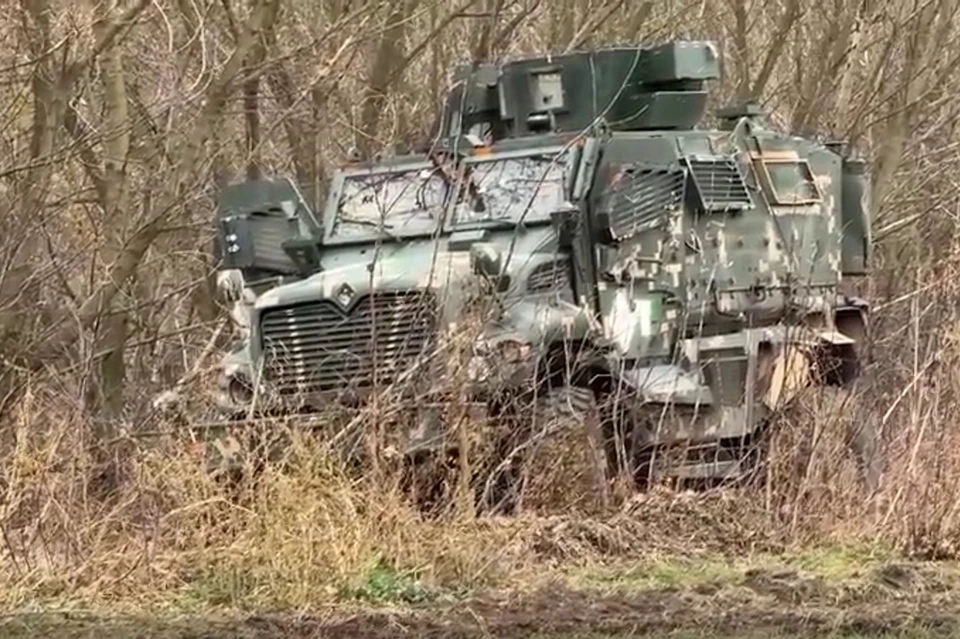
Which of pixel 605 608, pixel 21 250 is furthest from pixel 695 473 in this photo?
pixel 21 250

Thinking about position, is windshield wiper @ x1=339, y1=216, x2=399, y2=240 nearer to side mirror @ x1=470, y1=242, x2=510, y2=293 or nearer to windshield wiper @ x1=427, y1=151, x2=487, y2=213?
windshield wiper @ x1=427, y1=151, x2=487, y2=213

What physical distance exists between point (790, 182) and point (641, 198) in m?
1.73

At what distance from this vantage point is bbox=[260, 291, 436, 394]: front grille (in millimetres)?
9172

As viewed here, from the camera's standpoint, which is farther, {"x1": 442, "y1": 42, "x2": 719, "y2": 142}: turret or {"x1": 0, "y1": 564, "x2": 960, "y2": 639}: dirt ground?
{"x1": 442, "y1": 42, "x2": 719, "y2": 142}: turret

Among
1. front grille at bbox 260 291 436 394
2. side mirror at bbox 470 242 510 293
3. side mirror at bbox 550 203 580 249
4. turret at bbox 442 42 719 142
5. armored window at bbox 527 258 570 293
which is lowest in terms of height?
front grille at bbox 260 291 436 394

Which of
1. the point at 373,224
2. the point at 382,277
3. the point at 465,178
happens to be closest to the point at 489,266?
the point at 382,277

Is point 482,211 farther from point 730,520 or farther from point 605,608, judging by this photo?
point 605,608

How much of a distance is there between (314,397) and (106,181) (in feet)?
10.2

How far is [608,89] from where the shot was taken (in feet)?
38.9

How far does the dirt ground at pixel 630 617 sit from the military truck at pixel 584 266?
168 centimetres

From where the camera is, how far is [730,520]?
28.7 feet

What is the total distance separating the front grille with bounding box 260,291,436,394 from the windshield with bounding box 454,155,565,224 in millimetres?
1048

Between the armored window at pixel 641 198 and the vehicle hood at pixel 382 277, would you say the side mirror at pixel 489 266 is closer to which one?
the vehicle hood at pixel 382 277

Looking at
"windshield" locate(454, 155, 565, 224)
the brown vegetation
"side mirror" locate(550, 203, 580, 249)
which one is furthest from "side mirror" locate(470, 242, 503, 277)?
the brown vegetation
